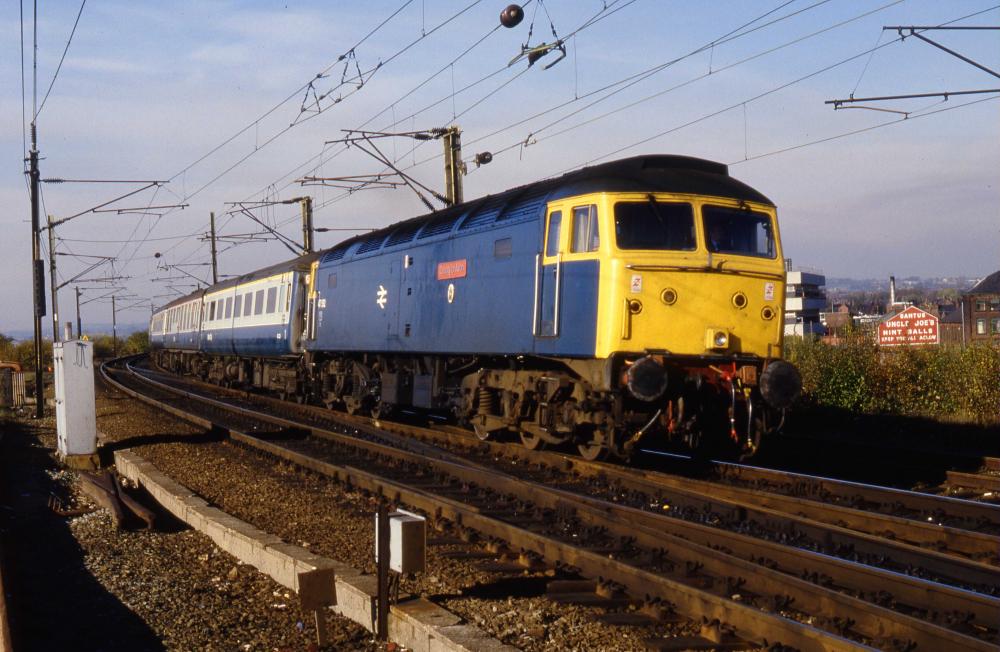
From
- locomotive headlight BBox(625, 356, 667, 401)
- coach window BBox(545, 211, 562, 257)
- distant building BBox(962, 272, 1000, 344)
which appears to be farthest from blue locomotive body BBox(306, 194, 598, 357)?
distant building BBox(962, 272, 1000, 344)

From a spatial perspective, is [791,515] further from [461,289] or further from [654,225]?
[461,289]

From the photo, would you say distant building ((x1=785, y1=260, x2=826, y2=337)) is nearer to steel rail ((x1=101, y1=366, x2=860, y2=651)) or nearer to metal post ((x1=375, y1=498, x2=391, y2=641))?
steel rail ((x1=101, y1=366, x2=860, y2=651))

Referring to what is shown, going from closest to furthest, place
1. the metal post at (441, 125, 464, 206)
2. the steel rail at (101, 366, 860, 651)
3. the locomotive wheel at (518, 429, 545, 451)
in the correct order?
the steel rail at (101, 366, 860, 651) → the locomotive wheel at (518, 429, 545, 451) → the metal post at (441, 125, 464, 206)

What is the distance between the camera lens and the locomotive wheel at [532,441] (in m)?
13.1

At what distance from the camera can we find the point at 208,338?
33.6 metres

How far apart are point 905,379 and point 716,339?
843cm

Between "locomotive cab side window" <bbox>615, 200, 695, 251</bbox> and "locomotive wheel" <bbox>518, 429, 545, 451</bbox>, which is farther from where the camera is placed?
"locomotive wheel" <bbox>518, 429, 545, 451</bbox>

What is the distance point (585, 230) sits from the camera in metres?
11.3

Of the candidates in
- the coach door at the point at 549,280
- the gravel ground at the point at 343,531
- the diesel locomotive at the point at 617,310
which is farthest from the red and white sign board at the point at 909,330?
the gravel ground at the point at 343,531

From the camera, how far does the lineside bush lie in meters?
16.0

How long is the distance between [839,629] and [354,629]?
291cm

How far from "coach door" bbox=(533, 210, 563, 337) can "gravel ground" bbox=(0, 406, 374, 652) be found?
4620mm

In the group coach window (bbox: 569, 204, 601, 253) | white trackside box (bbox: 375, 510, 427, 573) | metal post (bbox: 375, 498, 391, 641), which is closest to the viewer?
metal post (bbox: 375, 498, 391, 641)

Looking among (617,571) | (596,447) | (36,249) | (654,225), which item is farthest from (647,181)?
(36,249)
